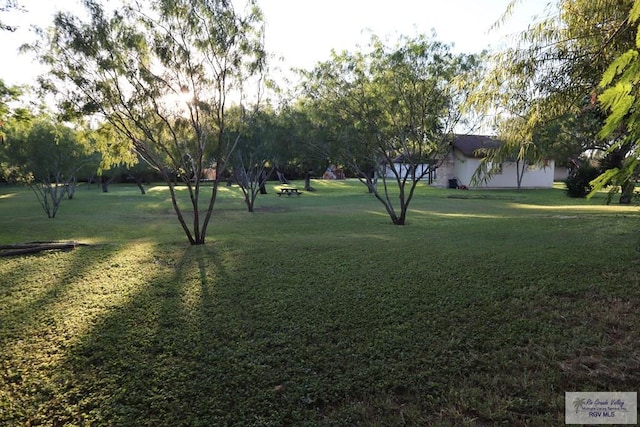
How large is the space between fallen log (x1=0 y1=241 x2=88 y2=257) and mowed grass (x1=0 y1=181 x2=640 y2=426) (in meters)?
0.55

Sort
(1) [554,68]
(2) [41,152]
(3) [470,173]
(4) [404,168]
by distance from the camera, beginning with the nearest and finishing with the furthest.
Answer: (1) [554,68], (2) [41,152], (3) [470,173], (4) [404,168]

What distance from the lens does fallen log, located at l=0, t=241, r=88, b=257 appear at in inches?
333

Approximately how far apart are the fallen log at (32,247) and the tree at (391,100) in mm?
8040

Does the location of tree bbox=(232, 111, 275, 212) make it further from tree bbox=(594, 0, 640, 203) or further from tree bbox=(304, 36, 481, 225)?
tree bbox=(594, 0, 640, 203)

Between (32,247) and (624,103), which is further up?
(624,103)

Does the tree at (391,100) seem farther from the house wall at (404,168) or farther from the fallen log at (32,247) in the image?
the fallen log at (32,247)

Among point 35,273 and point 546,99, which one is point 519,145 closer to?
point 546,99

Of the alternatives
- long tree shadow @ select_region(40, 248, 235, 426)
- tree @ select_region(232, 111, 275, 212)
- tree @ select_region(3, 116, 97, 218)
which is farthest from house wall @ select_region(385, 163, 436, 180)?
tree @ select_region(3, 116, 97, 218)

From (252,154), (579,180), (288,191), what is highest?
(252,154)

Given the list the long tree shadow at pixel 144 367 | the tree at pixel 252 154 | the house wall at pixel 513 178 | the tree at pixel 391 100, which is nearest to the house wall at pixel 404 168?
the tree at pixel 391 100

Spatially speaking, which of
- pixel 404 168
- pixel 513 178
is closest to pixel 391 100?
pixel 513 178

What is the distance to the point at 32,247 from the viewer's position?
28.7ft

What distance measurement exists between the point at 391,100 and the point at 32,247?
394 inches

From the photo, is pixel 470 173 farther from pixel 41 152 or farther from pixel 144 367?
pixel 144 367
